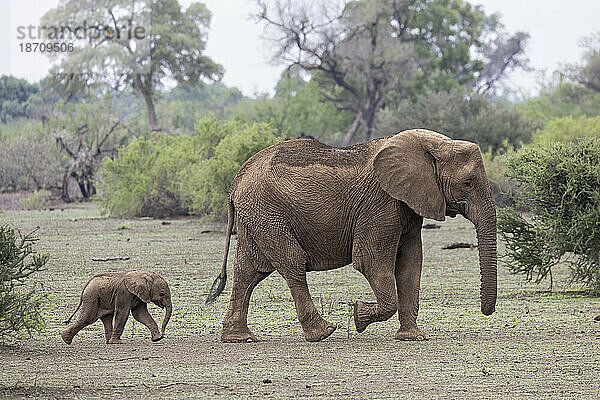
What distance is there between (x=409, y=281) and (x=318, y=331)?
3.50ft

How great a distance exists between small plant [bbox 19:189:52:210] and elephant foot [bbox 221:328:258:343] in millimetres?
32477

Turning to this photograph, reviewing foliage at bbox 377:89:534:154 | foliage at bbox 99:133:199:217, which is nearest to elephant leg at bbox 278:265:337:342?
foliage at bbox 99:133:199:217

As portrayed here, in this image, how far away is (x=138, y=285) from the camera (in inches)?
400

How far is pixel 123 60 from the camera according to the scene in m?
68.1

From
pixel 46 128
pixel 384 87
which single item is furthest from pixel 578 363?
pixel 384 87

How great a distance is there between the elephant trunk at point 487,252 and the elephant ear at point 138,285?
130 inches

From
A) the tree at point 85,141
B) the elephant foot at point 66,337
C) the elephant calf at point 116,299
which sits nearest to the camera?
the elephant foot at point 66,337

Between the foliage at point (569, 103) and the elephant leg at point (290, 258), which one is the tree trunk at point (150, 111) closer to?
the foliage at point (569, 103)

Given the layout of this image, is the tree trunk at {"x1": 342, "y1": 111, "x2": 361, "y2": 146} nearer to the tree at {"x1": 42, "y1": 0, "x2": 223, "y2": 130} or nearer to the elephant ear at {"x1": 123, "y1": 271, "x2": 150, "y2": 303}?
the tree at {"x1": 42, "y1": 0, "x2": 223, "y2": 130}

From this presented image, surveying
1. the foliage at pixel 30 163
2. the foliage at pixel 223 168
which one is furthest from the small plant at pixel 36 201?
the foliage at pixel 223 168

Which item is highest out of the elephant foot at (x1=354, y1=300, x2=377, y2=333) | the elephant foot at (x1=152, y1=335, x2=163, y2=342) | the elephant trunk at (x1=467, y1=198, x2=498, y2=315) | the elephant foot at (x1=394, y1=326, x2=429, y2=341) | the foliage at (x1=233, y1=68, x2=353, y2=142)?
the foliage at (x1=233, y1=68, x2=353, y2=142)

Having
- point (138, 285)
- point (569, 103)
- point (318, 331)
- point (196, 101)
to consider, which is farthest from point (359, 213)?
point (196, 101)

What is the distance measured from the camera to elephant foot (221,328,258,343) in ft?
33.9

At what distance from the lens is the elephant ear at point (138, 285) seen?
33.3 ft
